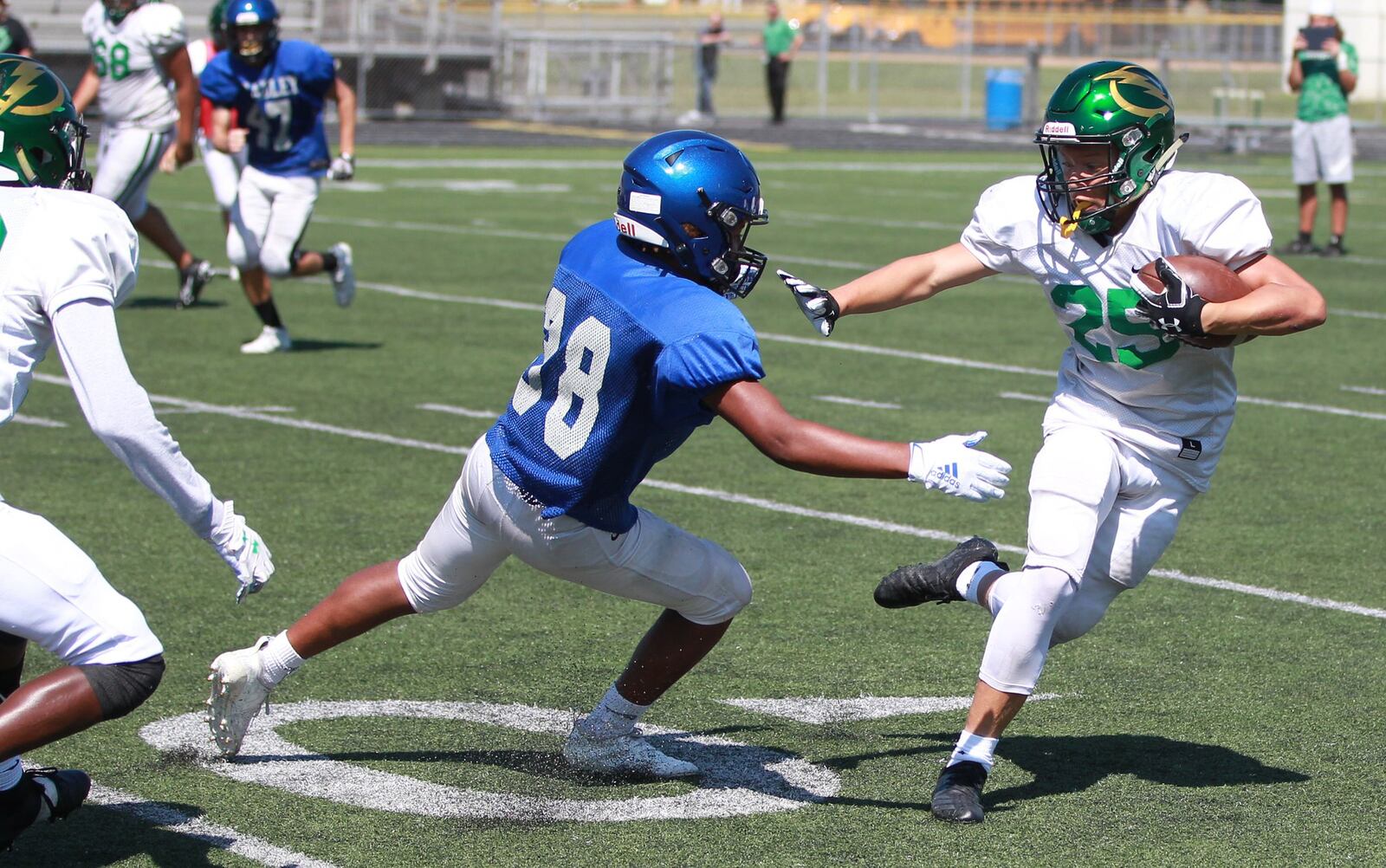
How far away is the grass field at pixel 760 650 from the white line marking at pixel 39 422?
0.18 ft

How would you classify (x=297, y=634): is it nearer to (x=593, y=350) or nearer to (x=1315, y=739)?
(x=593, y=350)

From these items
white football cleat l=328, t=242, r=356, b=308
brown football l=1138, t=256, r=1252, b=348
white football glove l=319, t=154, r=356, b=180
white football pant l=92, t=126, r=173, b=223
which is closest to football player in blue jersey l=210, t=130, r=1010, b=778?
brown football l=1138, t=256, r=1252, b=348

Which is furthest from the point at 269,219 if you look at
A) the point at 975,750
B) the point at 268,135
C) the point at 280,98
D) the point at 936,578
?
the point at 975,750

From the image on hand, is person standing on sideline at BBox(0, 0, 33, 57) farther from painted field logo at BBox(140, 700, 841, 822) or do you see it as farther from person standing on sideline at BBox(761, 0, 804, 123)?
person standing on sideline at BBox(761, 0, 804, 123)

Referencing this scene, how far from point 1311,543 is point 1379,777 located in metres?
2.31

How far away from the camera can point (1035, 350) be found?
34.3 feet

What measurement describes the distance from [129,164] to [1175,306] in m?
8.67

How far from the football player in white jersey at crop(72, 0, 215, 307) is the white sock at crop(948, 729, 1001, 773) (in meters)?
7.99

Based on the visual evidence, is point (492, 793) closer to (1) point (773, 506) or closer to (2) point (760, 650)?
(2) point (760, 650)

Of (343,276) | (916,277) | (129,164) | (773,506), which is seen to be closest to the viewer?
(916,277)

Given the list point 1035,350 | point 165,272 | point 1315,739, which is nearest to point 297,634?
point 1315,739

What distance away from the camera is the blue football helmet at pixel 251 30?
998 cm

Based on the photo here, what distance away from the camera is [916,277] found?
449 centimetres

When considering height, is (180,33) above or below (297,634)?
above
